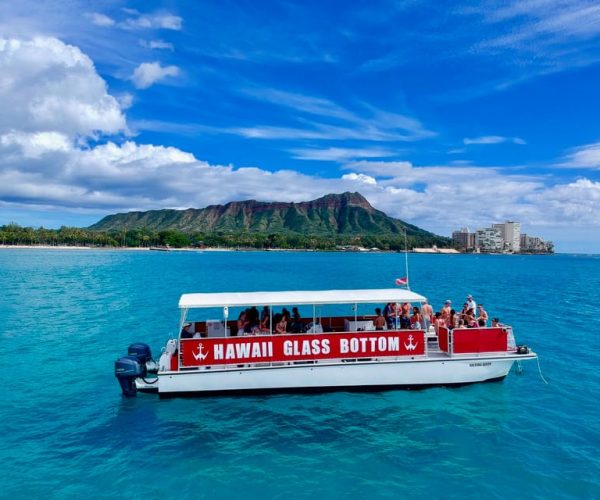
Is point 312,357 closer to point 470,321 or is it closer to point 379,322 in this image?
point 379,322

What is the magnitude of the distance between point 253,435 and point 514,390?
32.8 ft

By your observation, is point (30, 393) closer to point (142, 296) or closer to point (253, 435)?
point (253, 435)

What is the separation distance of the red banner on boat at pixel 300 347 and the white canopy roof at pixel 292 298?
1111 mm

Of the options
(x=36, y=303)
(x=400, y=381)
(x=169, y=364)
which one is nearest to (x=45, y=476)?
(x=169, y=364)

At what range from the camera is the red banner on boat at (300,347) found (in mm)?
14258

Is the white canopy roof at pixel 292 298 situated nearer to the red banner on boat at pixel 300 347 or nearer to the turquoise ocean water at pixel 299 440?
the red banner on boat at pixel 300 347

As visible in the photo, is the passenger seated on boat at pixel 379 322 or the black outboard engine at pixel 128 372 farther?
the passenger seated on boat at pixel 379 322

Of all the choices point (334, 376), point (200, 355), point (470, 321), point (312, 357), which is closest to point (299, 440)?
point (334, 376)

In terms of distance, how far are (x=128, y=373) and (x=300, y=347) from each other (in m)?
5.62

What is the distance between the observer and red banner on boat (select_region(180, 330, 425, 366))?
46.8ft

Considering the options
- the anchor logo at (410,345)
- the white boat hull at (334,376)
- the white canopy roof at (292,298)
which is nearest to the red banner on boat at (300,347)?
the anchor logo at (410,345)

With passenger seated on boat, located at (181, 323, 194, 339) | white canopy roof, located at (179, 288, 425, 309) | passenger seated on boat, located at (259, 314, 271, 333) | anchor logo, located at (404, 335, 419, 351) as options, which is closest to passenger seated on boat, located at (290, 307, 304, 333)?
white canopy roof, located at (179, 288, 425, 309)

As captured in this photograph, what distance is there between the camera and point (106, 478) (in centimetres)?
1009

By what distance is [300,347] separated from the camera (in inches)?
575
